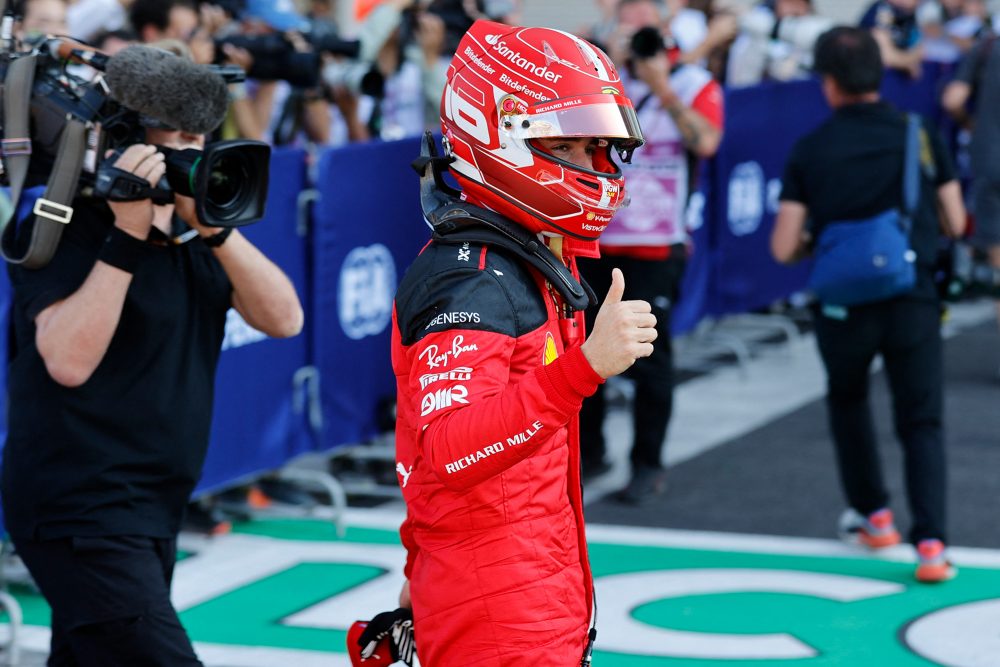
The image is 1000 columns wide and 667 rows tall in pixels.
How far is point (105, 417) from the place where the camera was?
12.5 ft

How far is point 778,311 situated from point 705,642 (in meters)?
6.89

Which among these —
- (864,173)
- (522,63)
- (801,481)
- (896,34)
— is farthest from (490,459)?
(896,34)

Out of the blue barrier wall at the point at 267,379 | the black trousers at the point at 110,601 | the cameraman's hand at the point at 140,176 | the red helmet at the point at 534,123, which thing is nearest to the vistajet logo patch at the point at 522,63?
the red helmet at the point at 534,123

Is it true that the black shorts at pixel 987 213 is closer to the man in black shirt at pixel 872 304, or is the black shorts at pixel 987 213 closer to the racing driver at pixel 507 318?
the man in black shirt at pixel 872 304

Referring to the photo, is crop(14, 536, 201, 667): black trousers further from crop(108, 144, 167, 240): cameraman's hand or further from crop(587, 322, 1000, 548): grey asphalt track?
crop(587, 322, 1000, 548): grey asphalt track

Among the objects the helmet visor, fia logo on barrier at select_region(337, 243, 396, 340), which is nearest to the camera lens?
the helmet visor

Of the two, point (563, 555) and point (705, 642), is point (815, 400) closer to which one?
point (705, 642)

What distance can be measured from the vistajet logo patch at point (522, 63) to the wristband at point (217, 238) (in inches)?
40.0

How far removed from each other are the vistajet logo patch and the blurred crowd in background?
2884mm

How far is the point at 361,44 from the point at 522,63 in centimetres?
578

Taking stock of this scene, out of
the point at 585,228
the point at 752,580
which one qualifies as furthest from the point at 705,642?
the point at 585,228

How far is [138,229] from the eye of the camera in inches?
148

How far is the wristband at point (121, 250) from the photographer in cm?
375

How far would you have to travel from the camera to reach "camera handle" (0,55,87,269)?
3700mm
